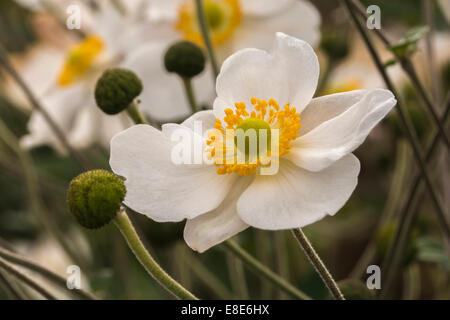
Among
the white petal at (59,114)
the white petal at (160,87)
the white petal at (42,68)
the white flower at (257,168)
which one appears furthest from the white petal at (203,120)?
the white petal at (42,68)

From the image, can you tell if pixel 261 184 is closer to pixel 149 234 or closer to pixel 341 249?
pixel 149 234

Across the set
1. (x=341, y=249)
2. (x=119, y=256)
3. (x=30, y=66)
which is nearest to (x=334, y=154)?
(x=119, y=256)

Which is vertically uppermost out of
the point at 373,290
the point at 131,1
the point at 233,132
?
the point at 131,1

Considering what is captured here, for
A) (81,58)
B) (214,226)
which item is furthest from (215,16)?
(214,226)

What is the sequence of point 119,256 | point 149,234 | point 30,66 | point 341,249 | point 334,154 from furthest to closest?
point 341,249, point 30,66, point 119,256, point 149,234, point 334,154

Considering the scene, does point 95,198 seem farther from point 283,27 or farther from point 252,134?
point 283,27

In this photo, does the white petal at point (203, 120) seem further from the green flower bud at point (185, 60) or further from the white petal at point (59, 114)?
the white petal at point (59, 114)

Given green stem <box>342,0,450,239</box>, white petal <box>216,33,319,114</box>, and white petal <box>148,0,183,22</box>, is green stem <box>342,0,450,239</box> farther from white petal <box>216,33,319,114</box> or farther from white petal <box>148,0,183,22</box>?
white petal <box>148,0,183,22</box>
